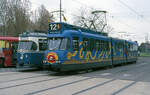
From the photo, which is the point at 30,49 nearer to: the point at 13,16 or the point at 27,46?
the point at 27,46

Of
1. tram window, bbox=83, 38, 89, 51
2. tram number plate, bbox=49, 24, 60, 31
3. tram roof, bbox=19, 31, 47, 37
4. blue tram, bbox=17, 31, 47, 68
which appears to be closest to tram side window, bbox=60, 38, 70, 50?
tram number plate, bbox=49, 24, 60, 31

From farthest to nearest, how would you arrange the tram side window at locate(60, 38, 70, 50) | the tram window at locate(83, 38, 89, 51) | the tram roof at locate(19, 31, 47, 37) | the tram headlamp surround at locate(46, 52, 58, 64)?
the tram roof at locate(19, 31, 47, 37), the tram window at locate(83, 38, 89, 51), the tram side window at locate(60, 38, 70, 50), the tram headlamp surround at locate(46, 52, 58, 64)

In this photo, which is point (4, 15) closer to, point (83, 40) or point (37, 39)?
point (37, 39)

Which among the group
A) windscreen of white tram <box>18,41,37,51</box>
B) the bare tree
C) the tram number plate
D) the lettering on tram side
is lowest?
the lettering on tram side

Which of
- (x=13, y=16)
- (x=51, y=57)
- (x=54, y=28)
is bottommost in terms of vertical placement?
(x=51, y=57)

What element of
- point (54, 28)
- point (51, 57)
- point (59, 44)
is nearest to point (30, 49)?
A: point (54, 28)

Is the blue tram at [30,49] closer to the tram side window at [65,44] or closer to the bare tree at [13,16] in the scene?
the tram side window at [65,44]

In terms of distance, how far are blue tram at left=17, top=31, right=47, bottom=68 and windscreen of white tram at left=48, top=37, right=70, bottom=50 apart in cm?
316

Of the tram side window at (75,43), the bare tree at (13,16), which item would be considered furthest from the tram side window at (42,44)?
the bare tree at (13,16)

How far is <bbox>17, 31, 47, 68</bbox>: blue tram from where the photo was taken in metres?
17.5

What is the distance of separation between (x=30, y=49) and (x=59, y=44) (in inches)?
151

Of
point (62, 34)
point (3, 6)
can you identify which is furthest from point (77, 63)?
point (3, 6)

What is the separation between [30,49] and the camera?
1778 cm

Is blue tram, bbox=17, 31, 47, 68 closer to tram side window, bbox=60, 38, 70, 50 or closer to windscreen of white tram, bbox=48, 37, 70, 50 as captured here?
windscreen of white tram, bbox=48, 37, 70, 50
